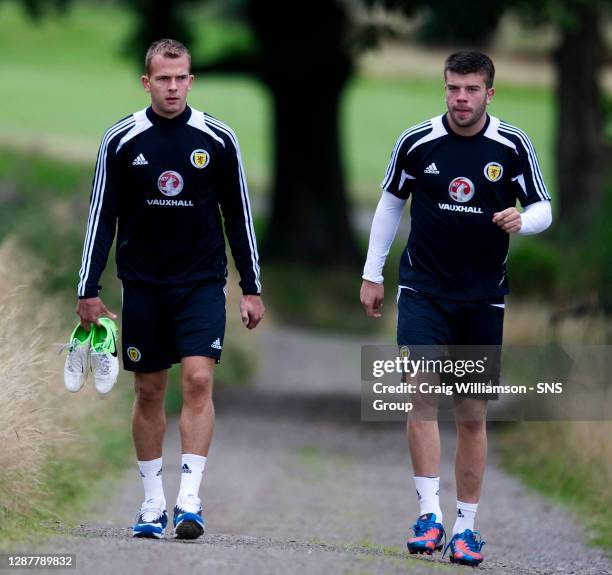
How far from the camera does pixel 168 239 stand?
7.42 m

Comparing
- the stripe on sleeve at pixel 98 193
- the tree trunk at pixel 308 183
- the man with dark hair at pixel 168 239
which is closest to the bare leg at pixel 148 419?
the man with dark hair at pixel 168 239

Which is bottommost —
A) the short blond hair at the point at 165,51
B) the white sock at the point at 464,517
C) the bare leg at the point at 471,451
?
the white sock at the point at 464,517

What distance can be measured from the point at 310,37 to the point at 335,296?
597cm

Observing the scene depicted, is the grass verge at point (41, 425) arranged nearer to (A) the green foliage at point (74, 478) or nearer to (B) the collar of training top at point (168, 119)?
(A) the green foliage at point (74, 478)

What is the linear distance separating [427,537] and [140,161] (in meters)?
2.16

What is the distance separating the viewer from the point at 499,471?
1202 centimetres

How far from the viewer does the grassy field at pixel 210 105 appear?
4569cm

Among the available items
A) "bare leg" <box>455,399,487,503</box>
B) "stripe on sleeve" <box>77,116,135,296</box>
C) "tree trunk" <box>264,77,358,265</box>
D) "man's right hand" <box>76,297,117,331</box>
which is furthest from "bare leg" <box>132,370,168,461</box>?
"tree trunk" <box>264,77,358,265</box>

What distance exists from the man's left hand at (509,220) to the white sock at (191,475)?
1.74 metres

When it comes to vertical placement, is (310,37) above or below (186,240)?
above

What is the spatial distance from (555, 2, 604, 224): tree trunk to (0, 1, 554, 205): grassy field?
1785 centimetres

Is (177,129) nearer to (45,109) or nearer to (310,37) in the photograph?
(310,37)

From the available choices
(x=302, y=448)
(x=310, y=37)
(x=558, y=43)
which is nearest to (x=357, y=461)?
(x=302, y=448)

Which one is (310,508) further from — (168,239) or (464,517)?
(168,239)
